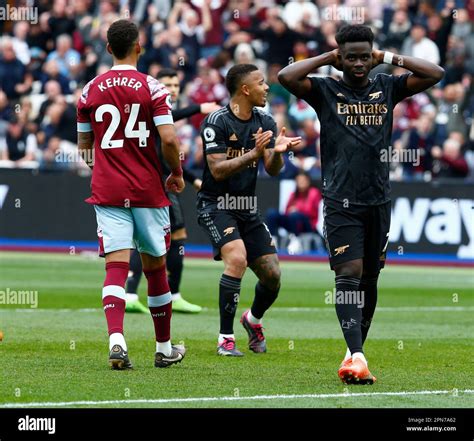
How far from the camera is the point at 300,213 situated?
955 inches

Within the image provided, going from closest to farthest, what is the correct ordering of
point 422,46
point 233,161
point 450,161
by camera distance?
point 233,161, point 450,161, point 422,46

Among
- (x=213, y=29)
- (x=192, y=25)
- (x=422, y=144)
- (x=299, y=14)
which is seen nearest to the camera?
(x=422, y=144)

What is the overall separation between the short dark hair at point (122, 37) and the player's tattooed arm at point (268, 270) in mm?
2730

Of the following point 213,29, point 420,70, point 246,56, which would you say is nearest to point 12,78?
point 213,29

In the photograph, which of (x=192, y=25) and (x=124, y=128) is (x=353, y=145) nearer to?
(x=124, y=128)

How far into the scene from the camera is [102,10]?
29.8 meters

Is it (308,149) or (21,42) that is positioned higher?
(21,42)

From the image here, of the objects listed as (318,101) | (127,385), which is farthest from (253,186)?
(127,385)

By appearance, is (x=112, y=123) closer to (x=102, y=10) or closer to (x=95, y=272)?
(x=95, y=272)

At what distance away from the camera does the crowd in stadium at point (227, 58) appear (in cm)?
2500

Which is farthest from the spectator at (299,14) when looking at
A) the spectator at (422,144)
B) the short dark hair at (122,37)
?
the short dark hair at (122,37)

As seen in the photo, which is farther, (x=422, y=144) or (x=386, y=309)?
(x=422, y=144)

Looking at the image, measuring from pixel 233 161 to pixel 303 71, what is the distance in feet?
6.16

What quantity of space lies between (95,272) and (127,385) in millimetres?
12590
